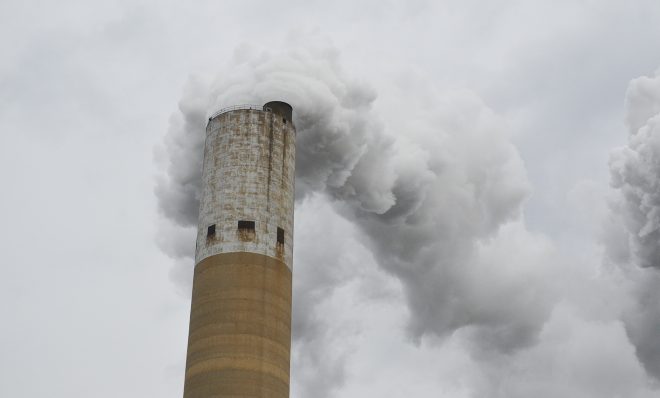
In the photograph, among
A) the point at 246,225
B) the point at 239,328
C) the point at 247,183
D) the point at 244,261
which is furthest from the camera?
the point at 247,183

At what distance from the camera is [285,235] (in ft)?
176

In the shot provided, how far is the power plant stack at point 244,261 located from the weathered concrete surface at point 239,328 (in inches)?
2.1

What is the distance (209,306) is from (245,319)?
225cm

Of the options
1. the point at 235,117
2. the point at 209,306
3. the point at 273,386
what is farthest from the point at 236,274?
the point at 235,117

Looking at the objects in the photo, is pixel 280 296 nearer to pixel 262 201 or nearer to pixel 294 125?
pixel 262 201

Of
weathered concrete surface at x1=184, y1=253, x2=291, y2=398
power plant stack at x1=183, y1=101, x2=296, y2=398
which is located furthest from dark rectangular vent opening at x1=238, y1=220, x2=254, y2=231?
weathered concrete surface at x1=184, y1=253, x2=291, y2=398

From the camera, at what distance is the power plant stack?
162 ft

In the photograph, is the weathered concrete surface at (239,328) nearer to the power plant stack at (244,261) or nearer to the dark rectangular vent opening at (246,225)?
the power plant stack at (244,261)

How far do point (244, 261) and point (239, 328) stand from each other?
3.86 m

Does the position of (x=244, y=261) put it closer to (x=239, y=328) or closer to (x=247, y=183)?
(x=239, y=328)

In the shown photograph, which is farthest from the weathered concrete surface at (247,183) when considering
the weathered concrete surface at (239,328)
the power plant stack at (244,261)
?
the weathered concrete surface at (239,328)

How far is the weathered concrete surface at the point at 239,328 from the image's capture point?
48.9m

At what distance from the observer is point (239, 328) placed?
49.9 m

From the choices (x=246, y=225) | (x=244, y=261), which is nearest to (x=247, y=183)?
(x=246, y=225)
